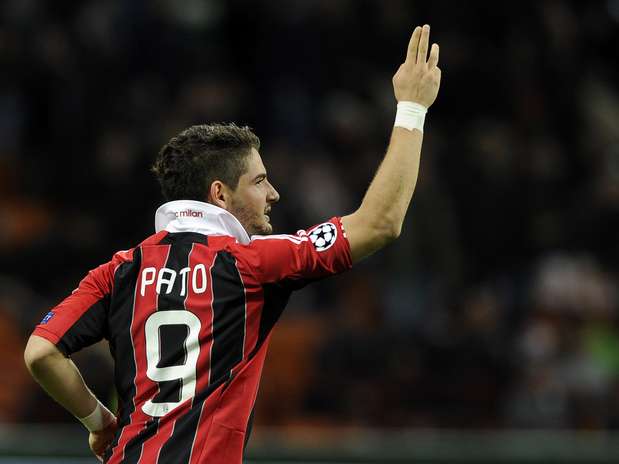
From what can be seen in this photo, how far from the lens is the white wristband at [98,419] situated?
3.46 metres

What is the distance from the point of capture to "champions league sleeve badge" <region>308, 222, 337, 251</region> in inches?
128

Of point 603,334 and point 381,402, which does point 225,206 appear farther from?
point 603,334

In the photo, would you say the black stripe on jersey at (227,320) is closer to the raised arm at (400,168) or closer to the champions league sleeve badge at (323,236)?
the champions league sleeve badge at (323,236)

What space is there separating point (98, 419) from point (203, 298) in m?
0.52

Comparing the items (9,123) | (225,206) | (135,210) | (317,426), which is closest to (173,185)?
(225,206)

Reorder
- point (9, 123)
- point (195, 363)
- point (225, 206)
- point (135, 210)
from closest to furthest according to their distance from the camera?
point (195, 363), point (225, 206), point (135, 210), point (9, 123)

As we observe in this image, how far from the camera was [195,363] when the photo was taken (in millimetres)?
3248

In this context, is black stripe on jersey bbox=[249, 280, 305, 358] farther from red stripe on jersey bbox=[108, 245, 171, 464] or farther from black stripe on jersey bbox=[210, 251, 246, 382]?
red stripe on jersey bbox=[108, 245, 171, 464]

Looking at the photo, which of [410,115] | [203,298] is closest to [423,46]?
[410,115]

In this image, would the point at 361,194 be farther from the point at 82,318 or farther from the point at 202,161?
the point at 82,318

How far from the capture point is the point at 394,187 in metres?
3.27

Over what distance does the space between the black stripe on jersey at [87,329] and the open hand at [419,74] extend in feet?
3.46

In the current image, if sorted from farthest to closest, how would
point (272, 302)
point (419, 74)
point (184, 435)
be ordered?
point (419, 74) → point (272, 302) → point (184, 435)

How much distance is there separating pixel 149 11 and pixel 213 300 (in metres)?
7.46
